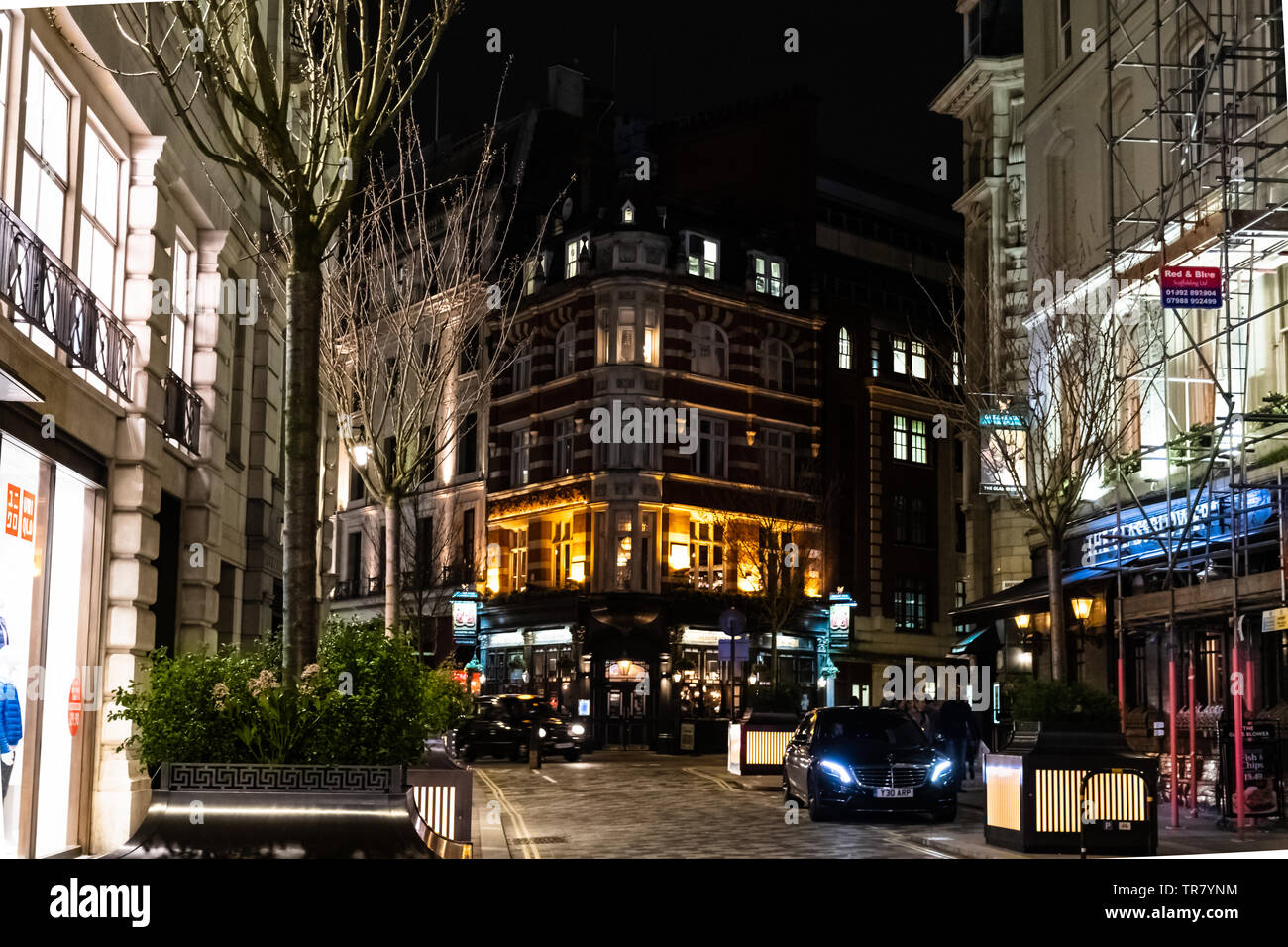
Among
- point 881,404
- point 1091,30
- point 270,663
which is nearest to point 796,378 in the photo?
point 881,404

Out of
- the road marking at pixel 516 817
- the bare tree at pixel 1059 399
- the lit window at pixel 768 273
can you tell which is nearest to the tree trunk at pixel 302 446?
the road marking at pixel 516 817

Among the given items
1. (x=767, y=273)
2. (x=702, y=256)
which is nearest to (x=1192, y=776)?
(x=702, y=256)

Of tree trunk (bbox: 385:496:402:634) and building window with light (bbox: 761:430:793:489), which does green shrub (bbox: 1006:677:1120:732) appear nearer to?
tree trunk (bbox: 385:496:402:634)

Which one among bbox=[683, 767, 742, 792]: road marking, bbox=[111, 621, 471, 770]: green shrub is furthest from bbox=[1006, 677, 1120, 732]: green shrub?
bbox=[683, 767, 742, 792]: road marking

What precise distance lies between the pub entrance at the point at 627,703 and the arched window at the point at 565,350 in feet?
34.3

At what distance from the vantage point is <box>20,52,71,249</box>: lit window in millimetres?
13039

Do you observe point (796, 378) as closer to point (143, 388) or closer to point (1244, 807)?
point (1244, 807)

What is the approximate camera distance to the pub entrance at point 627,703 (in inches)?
1991

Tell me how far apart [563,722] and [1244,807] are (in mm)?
23234

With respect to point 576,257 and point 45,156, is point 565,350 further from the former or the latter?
point 45,156

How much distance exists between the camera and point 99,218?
15508 millimetres

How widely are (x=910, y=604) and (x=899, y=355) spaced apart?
961cm

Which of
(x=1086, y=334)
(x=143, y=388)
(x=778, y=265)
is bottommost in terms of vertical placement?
(x=143, y=388)
